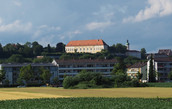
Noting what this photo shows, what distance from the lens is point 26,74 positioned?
125438 millimetres

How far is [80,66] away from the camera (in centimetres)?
15588

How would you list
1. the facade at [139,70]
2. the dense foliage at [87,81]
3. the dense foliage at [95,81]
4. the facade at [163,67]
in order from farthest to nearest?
1. the facade at [139,70]
2. the facade at [163,67]
3. the dense foliage at [95,81]
4. the dense foliage at [87,81]

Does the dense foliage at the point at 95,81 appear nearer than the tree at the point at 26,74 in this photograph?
Yes

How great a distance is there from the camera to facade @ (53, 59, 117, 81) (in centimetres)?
15088

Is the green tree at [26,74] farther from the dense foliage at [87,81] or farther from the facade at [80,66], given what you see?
the dense foliage at [87,81]

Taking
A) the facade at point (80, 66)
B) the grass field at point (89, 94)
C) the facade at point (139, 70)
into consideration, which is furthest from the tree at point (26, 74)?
the grass field at point (89, 94)

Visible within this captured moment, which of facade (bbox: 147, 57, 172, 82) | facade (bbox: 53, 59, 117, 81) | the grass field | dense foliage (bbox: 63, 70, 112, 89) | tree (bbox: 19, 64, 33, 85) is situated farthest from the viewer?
facade (bbox: 147, 57, 172, 82)

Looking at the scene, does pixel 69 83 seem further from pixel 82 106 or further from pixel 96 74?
pixel 82 106

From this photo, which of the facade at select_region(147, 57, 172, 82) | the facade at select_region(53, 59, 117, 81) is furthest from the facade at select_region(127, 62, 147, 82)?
the facade at select_region(53, 59, 117, 81)

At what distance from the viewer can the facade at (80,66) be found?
150875 mm

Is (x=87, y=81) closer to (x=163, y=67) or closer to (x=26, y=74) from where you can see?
(x=26, y=74)

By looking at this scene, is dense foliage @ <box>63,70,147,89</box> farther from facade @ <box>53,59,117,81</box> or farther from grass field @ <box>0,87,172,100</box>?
facade @ <box>53,59,117,81</box>

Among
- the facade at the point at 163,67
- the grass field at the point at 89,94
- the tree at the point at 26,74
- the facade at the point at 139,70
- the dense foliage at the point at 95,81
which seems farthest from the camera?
the facade at the point at 139,70

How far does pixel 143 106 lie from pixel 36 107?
1104cm
